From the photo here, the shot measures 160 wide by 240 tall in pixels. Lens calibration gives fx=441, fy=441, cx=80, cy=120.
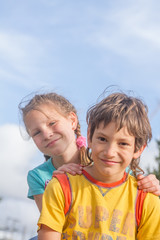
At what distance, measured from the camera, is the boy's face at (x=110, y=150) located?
12.2ft

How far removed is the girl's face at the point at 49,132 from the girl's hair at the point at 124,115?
1.15 meters

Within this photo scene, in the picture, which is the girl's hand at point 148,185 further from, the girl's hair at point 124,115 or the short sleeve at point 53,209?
the short sleeve at point 53,209

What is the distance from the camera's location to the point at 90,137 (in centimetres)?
391

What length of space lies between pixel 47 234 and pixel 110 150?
0.87 m

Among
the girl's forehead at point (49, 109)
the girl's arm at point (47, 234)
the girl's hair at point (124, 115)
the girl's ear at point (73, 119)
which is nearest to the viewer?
the girl's arm at point (47, 234)

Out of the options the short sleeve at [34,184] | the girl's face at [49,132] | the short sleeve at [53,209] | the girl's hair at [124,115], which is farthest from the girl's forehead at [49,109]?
the short sleeve at [53,209]

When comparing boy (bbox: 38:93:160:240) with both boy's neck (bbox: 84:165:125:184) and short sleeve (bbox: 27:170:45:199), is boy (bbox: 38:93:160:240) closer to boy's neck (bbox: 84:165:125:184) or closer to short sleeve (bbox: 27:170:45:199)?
boy's neck (bbox: 84:165:125:184)

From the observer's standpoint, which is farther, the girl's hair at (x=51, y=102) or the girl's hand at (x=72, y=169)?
the girl's hair at (x=51, y=102)

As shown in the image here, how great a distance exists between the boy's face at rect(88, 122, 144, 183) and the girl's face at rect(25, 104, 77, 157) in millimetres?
1306

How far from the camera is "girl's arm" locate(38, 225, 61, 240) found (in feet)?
11.9

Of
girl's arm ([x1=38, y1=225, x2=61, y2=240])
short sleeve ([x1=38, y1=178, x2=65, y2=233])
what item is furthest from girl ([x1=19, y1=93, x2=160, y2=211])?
girl's arm ([x1=38, y1=225, x2=61, y2=240])

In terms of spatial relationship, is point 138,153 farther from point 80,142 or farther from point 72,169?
point 80,142

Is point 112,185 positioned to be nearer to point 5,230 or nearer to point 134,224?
point 134,224

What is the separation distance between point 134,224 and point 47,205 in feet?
2.51
